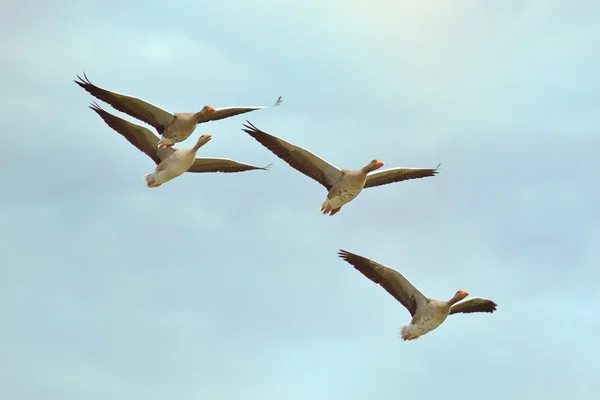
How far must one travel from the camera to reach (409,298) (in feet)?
151

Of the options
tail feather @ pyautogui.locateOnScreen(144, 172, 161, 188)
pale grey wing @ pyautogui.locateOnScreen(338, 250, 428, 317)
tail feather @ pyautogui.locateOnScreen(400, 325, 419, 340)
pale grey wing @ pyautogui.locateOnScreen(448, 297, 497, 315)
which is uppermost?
tail feather @ pyautogui.locateOnScreen(144, 172, 161, 188)

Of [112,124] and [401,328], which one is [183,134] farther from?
[401,328]

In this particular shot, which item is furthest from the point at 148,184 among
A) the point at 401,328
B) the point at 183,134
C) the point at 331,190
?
the point at 401,328

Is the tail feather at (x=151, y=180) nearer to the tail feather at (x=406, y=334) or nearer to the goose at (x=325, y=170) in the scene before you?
the goose at (x=325, y=170)

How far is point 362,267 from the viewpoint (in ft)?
150

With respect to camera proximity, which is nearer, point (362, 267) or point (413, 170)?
point (362, 267)

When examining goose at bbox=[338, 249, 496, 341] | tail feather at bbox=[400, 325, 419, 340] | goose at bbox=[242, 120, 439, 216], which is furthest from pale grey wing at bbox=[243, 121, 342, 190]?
tail feather at bbox=[400, 325, 419, 340]

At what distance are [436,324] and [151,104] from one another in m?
9.78

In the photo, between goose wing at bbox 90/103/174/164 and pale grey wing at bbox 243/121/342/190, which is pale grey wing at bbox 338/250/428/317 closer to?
pale grey wing at bbox 243/121/342/190

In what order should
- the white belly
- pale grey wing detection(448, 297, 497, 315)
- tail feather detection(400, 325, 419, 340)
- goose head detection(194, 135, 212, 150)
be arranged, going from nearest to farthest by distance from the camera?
tail feather detection(400, 325, 419, 340)
the white belly
goose head detection(194, 135, 212, 150)
pale grey wing detection(448, 297, 497, 315)

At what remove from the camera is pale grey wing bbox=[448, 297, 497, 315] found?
47.0m

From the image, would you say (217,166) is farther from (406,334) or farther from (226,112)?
(406,334)

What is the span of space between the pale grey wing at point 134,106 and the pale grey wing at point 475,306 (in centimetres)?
951

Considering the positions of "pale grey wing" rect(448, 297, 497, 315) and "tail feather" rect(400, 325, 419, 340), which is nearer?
"tail feather" rect(400, 325, 419, 340)
